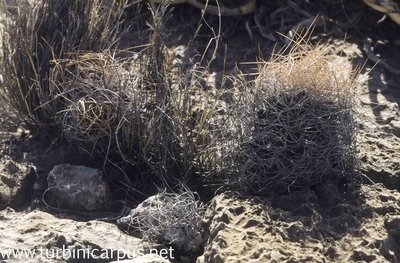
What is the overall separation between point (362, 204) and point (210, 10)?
2013 millimetres

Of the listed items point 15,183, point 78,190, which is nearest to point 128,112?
point 78,190

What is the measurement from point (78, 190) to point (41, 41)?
827 millimetres

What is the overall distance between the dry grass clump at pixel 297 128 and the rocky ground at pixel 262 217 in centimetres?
8

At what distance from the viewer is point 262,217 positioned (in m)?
3.33

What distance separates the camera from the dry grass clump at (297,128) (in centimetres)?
353

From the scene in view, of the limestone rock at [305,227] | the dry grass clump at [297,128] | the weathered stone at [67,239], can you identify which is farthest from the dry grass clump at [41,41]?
the limestone rock at [305,227]

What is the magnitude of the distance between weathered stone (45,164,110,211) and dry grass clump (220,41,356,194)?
2.00 ft

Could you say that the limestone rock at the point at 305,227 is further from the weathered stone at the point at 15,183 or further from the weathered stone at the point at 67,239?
the weathered stone at the point at 15,183

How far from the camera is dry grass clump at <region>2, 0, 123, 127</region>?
13.6ft

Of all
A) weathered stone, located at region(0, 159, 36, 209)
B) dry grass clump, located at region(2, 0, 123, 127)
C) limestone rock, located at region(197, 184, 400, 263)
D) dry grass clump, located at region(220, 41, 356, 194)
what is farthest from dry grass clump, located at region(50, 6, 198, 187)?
limestone rock, located at region(197, 184, 400, 263)

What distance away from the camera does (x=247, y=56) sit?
4.86 meters

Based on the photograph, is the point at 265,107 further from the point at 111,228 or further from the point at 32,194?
the point at 32,194

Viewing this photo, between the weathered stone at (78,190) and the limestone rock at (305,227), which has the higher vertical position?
the limestone rock at (305,227)

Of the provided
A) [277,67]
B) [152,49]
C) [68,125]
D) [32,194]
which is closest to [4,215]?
[32,194]
